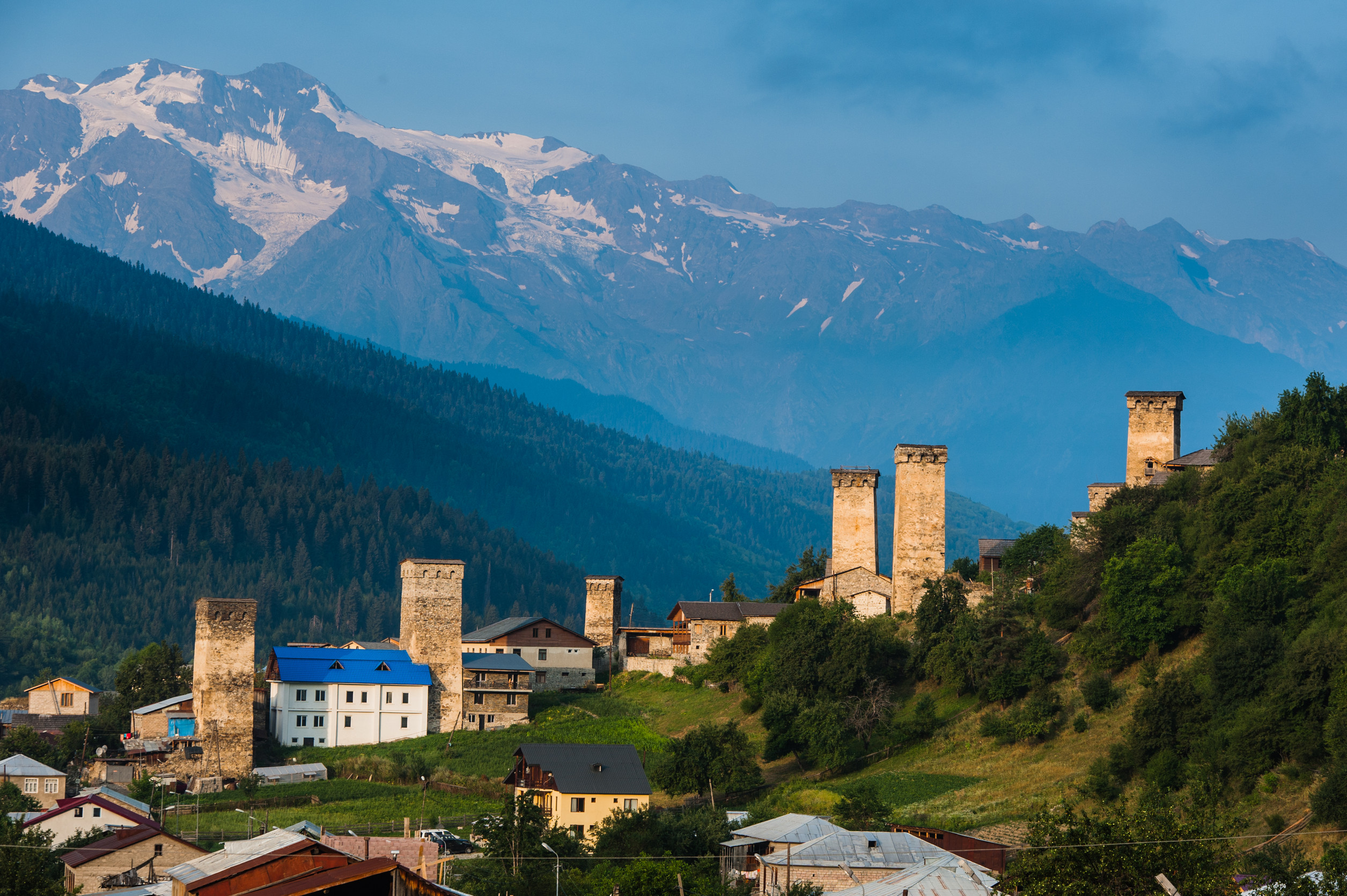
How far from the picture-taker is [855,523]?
96938mm

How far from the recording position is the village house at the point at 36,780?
7312 cm

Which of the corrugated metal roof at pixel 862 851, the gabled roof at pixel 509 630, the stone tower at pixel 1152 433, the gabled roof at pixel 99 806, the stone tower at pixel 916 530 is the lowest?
the gabled roof at pixel 99 806

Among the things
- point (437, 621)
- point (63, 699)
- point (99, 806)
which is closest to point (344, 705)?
point (437, 621)

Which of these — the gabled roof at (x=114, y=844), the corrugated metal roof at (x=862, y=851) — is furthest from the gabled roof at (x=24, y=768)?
the corrugated metal roof at (x=862, y=851)

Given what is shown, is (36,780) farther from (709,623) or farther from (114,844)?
(709,623)

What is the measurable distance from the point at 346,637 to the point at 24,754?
10299cm

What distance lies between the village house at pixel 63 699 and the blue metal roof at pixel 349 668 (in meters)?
24.6

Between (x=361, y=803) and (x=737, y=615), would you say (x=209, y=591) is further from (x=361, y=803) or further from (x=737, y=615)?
(x=361, y=803)

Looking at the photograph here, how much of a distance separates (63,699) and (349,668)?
32108 mm

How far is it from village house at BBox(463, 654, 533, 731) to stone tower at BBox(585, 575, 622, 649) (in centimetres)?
1230

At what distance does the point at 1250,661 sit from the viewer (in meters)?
57.1

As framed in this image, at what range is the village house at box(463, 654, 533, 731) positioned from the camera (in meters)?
91.2

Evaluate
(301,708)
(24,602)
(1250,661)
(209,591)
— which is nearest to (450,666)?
(301,708)

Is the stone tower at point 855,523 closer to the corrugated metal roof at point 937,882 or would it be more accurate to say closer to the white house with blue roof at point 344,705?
the white house with blue roof at point 344,705
